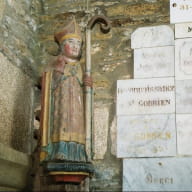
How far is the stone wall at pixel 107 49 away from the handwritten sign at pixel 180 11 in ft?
0.18

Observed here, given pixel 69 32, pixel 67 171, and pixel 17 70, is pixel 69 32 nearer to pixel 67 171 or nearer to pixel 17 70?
pixel 17 70

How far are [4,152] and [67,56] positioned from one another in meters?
0.91

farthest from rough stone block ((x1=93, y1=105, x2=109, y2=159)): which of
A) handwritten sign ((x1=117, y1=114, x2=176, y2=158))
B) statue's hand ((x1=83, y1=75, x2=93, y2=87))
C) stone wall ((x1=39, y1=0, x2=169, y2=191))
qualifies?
statue's hand ((x1=83, y1=75, x2=93, y2=87))

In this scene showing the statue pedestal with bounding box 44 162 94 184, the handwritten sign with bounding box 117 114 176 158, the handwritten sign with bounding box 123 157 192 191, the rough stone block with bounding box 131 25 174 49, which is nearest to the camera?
the statue pedestal with bounding box 44 162 94 184

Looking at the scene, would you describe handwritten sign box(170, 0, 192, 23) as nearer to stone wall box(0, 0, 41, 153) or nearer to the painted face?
the painted face

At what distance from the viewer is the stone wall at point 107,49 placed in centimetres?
346

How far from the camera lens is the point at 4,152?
299cm

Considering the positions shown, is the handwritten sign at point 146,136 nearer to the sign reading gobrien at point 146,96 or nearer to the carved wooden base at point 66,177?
the sign reading gobrien at point 146,96

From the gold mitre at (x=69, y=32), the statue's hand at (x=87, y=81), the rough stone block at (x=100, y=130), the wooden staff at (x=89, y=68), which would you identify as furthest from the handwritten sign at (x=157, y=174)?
the gold mitre at (x=69, y=32)

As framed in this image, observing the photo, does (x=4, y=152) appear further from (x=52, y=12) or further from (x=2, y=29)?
(x=52, y=12)

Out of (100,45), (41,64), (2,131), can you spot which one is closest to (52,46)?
(41,64)

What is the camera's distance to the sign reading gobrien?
3449 millimetres

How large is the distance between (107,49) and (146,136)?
32.8 inches

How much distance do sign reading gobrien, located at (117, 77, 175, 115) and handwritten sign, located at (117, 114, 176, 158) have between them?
0.18 feet
